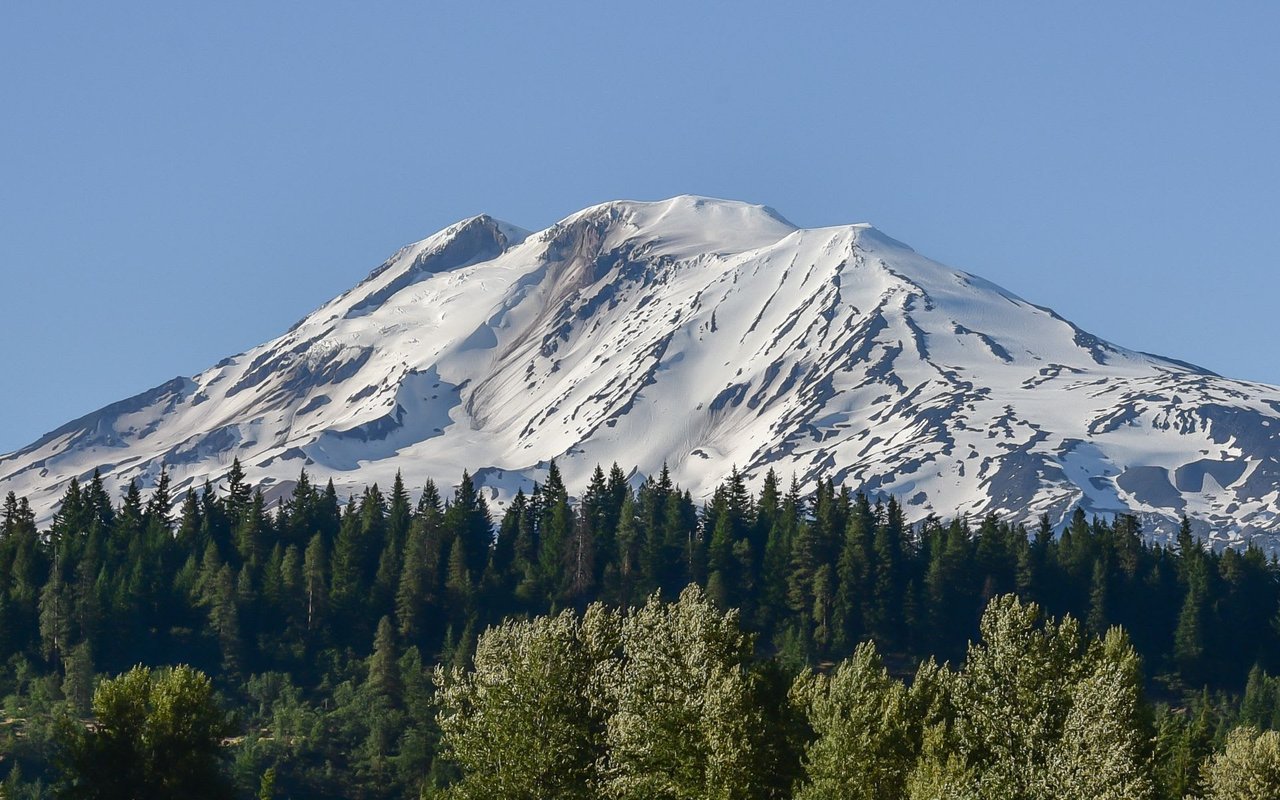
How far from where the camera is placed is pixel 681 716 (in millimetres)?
69688

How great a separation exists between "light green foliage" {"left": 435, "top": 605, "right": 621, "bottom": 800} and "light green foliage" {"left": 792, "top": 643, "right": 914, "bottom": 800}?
26.5 ft

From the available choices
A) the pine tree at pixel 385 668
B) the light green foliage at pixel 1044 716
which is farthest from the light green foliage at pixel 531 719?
the pine tree at pixel 385 668

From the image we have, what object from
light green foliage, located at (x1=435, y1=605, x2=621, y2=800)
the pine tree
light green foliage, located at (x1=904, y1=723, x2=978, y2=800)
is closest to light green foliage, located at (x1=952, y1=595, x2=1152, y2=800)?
light green foliage, located at (x1=904, y1=723, x2=978, y2=800)

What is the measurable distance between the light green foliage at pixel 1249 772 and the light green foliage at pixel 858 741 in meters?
11.6

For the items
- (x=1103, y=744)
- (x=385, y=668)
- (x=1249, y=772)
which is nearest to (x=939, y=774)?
(x=1103, y=744)

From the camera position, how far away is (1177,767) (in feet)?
292

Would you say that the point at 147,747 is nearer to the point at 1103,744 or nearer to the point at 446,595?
the point at 1103,744

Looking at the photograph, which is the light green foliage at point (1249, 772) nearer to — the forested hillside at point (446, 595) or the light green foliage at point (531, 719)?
the light green foliage at point (531, 719)

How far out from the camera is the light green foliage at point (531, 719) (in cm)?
6912

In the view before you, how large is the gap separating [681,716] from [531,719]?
535cm

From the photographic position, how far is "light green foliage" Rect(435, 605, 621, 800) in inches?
2721

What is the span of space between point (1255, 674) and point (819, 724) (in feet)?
263

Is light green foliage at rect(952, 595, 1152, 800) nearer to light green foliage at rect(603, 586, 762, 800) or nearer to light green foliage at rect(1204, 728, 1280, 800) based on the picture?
light green foliage at rect(1204, 728, 1280, 800)

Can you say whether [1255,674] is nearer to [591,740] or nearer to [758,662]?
[758,662]
